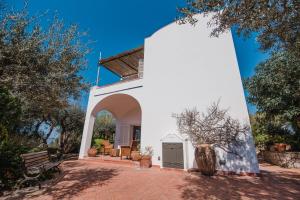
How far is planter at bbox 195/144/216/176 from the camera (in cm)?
697

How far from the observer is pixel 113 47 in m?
15.3

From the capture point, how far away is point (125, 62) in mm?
13867

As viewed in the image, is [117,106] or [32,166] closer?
[32,166]

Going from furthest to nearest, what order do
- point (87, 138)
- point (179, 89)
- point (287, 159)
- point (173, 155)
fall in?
point (87, 138)
point (287, 159)
point (179, 89)
point (173, 155)

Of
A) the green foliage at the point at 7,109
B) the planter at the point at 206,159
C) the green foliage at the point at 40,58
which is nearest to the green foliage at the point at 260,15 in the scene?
the green foliage at the point at 40,58

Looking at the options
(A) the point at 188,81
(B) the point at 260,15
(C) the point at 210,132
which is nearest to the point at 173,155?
(C) the point at 210,132

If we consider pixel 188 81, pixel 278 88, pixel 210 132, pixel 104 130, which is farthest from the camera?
pixel 104 130

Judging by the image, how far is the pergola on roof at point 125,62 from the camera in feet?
41.3

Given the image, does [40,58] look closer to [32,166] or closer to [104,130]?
[32,166]

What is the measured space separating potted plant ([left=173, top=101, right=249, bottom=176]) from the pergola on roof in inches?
251

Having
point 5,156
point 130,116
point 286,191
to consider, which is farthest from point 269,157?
point 5,156

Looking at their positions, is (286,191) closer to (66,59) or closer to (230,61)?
(230,61)

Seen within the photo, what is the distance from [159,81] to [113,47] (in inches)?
289

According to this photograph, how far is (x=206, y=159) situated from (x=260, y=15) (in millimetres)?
5494
